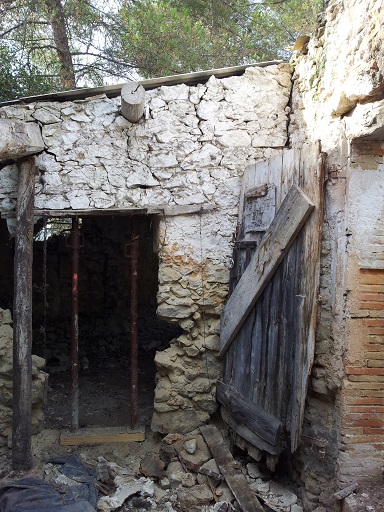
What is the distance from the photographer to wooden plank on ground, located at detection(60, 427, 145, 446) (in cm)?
436

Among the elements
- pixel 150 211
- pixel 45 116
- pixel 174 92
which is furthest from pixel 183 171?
pixel 45 116

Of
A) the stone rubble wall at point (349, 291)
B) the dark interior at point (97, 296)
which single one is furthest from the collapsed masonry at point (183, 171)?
the dark interior at point (97, 296)

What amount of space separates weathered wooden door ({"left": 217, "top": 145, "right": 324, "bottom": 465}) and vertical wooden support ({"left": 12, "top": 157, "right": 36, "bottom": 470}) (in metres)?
1.65

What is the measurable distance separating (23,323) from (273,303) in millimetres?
2059

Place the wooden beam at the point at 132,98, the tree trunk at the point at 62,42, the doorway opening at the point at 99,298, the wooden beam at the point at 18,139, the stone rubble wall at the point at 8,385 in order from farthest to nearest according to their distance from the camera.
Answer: the tree trunk at the point at 62,42
the doorway opening at the point at 99,298
the stone rubble wall at the point at 8,385
the wooden beam at the point at 132,98
the wooden beam at the point at 18,139

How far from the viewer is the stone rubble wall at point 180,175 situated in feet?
14.0

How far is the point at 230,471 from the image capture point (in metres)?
3.79

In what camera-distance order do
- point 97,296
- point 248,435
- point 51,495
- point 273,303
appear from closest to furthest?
point 51,495
point 273,303
point 248,435
point 97,296

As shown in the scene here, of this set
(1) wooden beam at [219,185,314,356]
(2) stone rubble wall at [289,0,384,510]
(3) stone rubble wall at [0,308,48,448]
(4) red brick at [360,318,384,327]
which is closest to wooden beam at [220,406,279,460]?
(2) stone rubble wall at [289,0,384,510]

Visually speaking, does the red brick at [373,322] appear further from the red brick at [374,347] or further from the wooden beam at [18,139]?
the wooden beam at [18,139]

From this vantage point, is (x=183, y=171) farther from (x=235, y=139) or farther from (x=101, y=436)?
(x=101, y=436)

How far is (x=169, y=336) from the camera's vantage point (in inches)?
315

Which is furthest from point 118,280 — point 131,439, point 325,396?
point 325,396

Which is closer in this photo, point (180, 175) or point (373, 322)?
point (373, 322)
